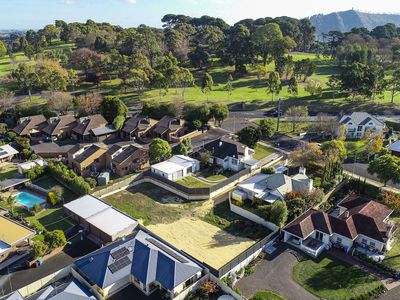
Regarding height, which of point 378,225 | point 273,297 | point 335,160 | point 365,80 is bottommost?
point 273,297

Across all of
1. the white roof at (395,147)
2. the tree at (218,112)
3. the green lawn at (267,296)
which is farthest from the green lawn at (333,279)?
the tree at (218,112)

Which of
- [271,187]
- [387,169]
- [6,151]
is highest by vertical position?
[387,169]

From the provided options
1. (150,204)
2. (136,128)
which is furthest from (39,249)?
(136,128)

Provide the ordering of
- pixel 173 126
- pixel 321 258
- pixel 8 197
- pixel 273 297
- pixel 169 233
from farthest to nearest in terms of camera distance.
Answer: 1. pixel 173 126
2. pixel 8 197
3. pixel 169 233
4. pixel 321 258
5. pixel 273 297

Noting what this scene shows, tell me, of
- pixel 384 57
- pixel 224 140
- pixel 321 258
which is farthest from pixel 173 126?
pixel 384 57

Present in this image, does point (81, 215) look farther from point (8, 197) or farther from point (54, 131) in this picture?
point (54, 131)

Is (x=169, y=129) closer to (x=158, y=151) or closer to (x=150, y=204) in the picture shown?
(x=158, y=151)

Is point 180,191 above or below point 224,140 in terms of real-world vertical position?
below
